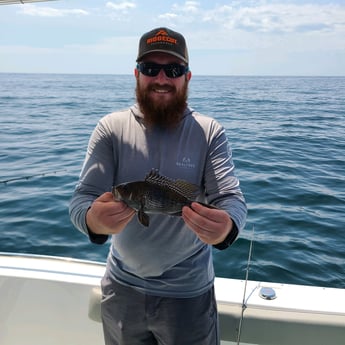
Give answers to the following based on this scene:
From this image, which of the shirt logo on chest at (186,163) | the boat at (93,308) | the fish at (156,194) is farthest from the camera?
the boat at (93,308)

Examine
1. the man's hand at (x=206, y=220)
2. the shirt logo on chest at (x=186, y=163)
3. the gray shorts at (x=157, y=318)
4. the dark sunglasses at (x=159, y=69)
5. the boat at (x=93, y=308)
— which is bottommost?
the boat at (x=93, y=308)

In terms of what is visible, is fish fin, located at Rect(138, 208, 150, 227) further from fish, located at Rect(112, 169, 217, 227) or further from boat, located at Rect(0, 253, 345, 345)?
boat, located at Rect(0, 253, 345, 345)

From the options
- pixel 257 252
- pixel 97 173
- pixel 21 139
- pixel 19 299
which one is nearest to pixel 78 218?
pixel 97 173

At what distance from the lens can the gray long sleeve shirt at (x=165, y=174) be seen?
2.29 meters

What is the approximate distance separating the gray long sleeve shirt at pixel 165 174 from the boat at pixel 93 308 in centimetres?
78

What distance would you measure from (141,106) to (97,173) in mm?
534

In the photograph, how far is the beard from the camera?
2.39 meters

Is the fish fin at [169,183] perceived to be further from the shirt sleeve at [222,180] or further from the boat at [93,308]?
the boat at [93,308]

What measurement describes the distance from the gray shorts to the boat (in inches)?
25.2

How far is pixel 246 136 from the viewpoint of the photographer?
13.9m

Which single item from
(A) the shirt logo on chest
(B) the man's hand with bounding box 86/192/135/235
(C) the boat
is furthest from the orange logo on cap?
(C) the boat

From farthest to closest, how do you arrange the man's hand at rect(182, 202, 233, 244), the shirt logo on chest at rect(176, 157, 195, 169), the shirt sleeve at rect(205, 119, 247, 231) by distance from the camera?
the shirt logo on chest at rect(176, 157, 195, 169), the shirt sleeve at rect(205, 119, 247, 231), the man's hand at rect(182, 202, 233, 244)

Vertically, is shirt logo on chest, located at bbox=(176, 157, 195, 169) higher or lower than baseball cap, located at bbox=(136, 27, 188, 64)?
lower

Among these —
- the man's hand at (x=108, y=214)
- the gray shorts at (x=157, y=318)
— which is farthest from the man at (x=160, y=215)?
the man's hand at (x=108, y=214)
